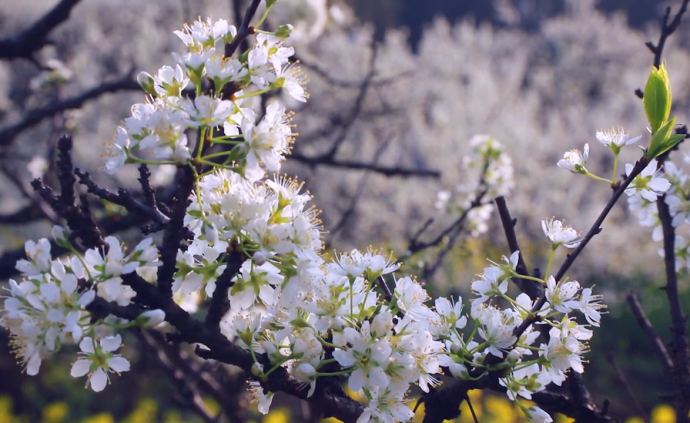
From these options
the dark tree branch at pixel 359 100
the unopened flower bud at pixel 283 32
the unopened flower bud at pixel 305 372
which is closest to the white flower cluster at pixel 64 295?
the unopened flower bud at pixel 305 372

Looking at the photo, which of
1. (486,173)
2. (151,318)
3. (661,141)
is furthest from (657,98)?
(486,173)

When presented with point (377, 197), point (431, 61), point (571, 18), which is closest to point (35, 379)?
point (377, 197)

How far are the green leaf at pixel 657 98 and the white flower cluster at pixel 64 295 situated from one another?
77 cm

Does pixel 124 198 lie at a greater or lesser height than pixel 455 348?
lesser

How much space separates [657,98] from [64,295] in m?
0.89

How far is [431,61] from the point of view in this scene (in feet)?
35.0

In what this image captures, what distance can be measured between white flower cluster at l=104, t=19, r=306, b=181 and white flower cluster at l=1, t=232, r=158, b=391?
13cm

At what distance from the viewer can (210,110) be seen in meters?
0.77

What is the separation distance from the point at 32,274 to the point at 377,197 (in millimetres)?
7666

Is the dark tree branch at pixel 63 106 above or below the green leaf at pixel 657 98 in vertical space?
below

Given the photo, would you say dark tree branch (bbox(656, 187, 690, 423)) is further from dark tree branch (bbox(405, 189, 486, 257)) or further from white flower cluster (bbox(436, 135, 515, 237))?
white flower cluster (bbox(436, 135, 515, 237))

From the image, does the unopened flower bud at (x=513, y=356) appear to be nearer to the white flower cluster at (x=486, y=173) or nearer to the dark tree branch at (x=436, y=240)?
the dark tree branch at (x=436, y=240)

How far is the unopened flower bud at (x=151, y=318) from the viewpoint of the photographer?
2.43 feet

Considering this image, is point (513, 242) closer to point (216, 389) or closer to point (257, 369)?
point (257, 369)
